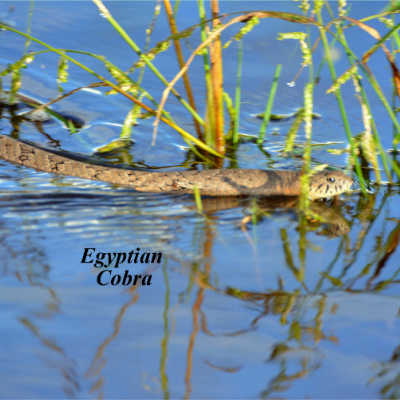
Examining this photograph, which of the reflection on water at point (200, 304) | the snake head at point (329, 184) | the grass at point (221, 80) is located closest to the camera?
the reflection on water at point (200, 304)

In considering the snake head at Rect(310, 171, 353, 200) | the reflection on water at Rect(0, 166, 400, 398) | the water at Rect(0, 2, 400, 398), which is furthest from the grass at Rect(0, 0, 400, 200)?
the reflection on water at Rect(0, 166, 400, 398)

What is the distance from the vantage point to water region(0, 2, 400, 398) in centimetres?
183

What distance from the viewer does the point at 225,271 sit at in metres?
2.54

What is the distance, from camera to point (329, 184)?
3.64m

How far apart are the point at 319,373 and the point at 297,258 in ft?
3.00

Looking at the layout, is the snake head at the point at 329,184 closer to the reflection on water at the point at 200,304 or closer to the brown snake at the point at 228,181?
the brown snake at the point at 228,181

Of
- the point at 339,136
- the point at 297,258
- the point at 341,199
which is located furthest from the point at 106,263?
the point at 339,136

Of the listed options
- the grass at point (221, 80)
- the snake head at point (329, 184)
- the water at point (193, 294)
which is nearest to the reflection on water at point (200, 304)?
the water at point (193, 294)

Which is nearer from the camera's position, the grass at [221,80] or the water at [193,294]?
the water at [193,294]

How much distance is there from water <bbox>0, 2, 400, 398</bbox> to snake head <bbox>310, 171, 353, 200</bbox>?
0.10 metres

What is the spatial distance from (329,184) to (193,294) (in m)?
1.74

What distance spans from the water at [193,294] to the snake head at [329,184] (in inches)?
4.0

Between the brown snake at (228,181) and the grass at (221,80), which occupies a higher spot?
the grass at (221,80)

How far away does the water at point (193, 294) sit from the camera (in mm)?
1826
